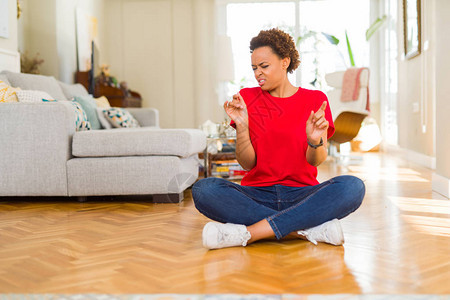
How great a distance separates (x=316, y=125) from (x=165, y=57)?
683 cm

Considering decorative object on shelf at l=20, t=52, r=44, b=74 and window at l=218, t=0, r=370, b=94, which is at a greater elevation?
window at l=218, t=0, r=370, b=94

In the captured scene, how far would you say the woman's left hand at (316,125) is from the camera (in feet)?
5.86

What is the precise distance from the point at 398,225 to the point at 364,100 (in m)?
3.81

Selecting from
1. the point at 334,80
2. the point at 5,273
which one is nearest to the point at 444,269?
the point at 5,273

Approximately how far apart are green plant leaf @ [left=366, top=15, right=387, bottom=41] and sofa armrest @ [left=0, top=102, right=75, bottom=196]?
542 centimetres

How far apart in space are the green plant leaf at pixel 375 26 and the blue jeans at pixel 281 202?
19.2ft

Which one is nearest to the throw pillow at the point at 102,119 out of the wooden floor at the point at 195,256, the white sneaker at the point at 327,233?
the wooden floor at the point at 195,256

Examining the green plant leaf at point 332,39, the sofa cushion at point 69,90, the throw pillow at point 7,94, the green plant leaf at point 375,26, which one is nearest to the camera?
the throw pillow at point 7,94

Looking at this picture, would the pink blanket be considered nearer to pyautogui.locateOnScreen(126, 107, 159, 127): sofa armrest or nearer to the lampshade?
the lampshade

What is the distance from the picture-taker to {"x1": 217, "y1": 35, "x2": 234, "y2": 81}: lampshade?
263 inches

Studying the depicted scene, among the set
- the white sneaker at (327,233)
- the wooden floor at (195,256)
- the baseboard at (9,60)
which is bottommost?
the wooden floor at (195,256)

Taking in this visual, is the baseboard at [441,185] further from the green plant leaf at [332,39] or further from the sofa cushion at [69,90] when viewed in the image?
the green plant leaf at [332,39]

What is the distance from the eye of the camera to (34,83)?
13.2 ft

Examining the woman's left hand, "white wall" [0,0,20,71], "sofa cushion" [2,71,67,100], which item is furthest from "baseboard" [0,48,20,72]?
the woman's left hand
